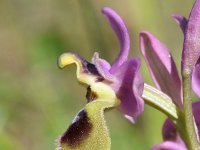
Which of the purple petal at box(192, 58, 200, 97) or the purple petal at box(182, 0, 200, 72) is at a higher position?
the purple petal at box(182, 0, 200, 72)

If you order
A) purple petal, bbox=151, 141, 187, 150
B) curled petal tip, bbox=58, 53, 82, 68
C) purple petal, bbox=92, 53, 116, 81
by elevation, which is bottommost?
purple petal, bbox=151, 141, 187, 150

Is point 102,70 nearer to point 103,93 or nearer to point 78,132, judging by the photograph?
point 103,93

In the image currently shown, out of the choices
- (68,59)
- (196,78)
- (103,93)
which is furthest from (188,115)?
(68,59)

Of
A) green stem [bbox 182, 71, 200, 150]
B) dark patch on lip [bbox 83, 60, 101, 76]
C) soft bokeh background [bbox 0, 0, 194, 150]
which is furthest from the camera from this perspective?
soft bokeh background [bbox 0, 0, 194, 150]

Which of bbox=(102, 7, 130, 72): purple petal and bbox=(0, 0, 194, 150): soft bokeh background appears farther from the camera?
bbox=(0, 0, 194, 150): soft bokeh background

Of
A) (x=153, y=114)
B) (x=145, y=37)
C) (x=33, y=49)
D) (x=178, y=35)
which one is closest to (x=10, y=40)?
(x=178, y=35)

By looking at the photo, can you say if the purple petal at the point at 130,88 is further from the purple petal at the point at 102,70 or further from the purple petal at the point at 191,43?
the purple petal at the point at 191,43

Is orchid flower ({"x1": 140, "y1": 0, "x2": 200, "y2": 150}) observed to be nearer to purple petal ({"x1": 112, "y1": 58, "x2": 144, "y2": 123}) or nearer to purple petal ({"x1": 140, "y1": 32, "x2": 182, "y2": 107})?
purple petal ({"x1": 140, "y1": 32, "x2": 182, "y2": 107})

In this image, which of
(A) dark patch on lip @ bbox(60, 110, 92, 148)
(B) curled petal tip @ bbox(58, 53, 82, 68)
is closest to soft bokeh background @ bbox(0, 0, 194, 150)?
(B) curled petal tip @ bbox(58, 53, 82, 68)

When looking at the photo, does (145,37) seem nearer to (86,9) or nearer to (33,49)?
(86,9)
